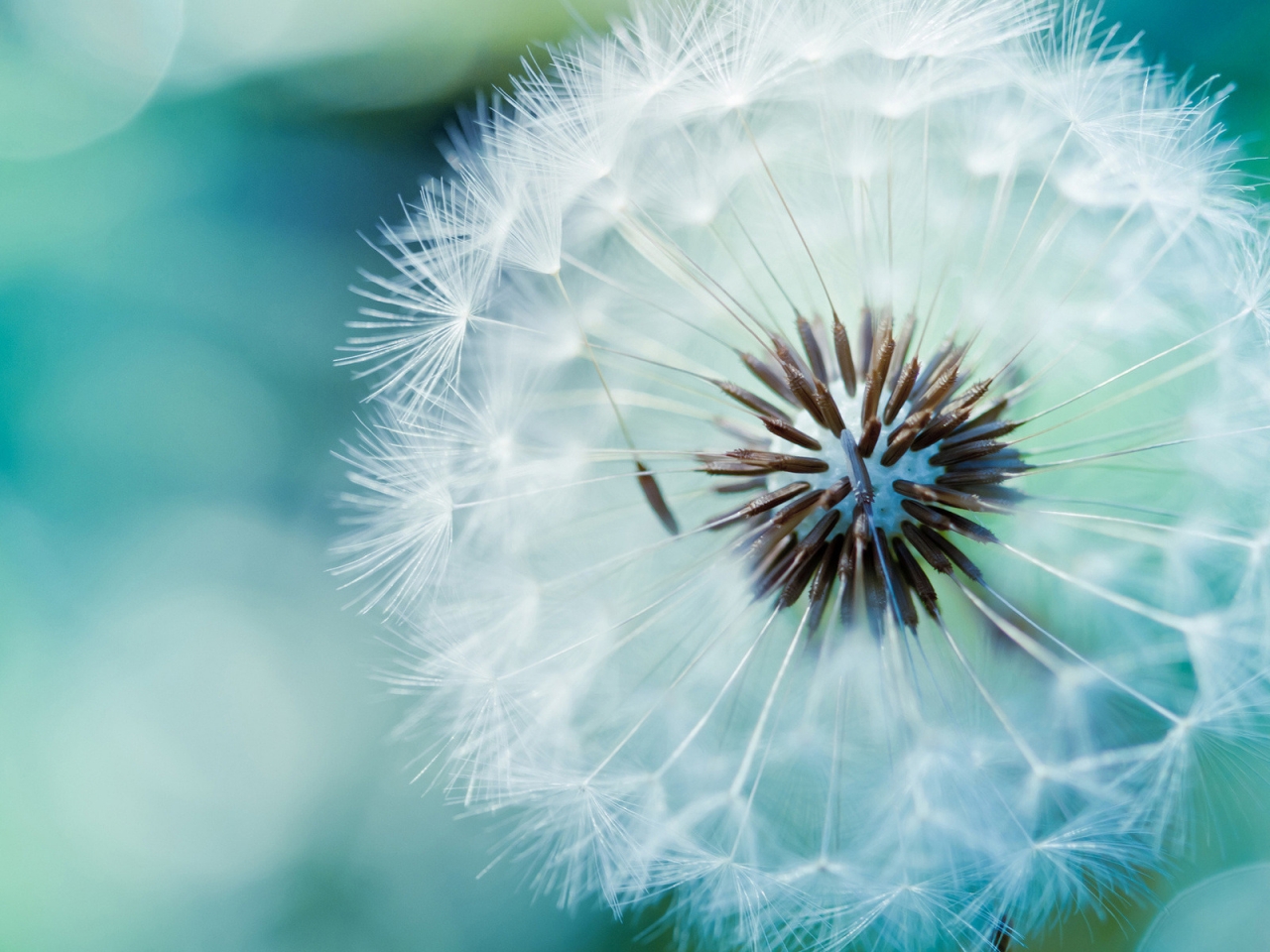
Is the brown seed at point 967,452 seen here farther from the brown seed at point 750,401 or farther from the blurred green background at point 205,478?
the blurred green background at point 205,478

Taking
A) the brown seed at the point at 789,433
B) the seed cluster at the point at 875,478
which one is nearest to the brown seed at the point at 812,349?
the seed cluster at the point at 875,478

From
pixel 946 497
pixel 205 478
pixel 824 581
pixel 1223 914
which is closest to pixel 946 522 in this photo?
pixel 946 497

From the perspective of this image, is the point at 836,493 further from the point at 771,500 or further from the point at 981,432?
the point at 981,432

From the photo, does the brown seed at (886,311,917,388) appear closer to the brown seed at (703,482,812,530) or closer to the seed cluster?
the seed cluster

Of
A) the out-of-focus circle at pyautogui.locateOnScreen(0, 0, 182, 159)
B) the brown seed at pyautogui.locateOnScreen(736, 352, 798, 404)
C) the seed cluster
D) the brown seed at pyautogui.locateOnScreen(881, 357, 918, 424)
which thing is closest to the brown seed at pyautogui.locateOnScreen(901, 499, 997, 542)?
the seed cluster

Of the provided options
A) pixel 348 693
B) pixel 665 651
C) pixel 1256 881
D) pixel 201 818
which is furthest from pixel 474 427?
pixel 1256 881
